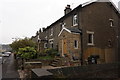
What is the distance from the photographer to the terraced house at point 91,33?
1692 cm

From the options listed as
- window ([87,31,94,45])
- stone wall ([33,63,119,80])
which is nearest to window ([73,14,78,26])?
window ([87,31,94,45])

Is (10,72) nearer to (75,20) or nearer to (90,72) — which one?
(90,72)

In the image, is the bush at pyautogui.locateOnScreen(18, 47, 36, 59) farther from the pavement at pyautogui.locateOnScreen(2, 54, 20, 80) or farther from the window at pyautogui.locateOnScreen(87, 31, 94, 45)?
the window at pyautogui.locateOnScreen(87, 31, 94, 45)

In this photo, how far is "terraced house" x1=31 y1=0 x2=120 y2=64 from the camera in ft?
55.5

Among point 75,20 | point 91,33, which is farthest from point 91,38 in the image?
point 75,20

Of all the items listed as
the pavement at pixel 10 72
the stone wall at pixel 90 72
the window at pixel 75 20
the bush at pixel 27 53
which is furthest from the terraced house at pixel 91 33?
the pavement at pixel 10 72

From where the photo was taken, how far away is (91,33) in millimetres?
18250

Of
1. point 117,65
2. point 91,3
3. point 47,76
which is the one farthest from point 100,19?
point 47,76

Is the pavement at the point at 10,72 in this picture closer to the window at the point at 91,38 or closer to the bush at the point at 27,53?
the bush at the point at 27,53

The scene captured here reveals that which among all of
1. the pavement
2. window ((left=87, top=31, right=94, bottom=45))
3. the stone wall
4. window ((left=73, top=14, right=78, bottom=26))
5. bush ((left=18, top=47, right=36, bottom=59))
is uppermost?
window ((left=73, top=14, right=78, bottom=26))

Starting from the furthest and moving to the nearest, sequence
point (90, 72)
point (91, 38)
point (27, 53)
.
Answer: point (91, 38) → point (27, 53) → point (90, 72)

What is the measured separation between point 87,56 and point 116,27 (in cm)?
795

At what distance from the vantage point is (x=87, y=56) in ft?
57.3

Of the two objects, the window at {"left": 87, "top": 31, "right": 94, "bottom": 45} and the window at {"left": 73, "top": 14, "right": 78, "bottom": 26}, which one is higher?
the window at {"left": 73, "top": 14, "right": 78, "bottom": 26}
